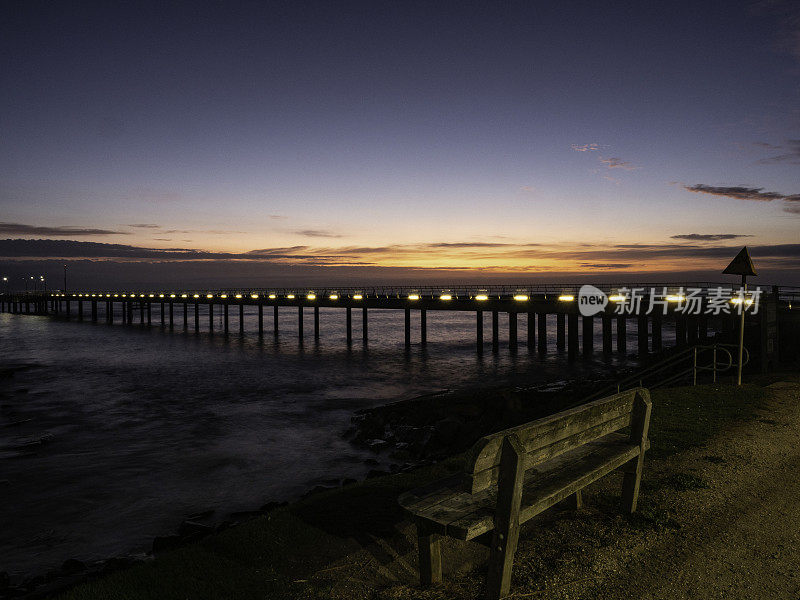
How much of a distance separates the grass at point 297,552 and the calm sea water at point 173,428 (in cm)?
402

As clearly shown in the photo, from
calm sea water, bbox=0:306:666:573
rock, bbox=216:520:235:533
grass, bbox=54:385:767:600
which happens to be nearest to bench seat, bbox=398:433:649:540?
grass, bbox=54:385:767:600

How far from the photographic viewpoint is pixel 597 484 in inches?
235

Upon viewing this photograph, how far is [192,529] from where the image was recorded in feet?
28.1

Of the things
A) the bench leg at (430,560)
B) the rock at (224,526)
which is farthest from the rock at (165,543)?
the bench leg at (430,560)

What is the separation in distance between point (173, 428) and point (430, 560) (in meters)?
15.9

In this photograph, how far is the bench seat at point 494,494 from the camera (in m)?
3.49

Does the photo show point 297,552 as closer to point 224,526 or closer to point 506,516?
point 506,516

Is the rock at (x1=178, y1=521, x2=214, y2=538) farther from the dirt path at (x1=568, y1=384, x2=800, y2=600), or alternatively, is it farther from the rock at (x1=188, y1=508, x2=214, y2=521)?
the dirt path at (x1=568, y1=384, x2=800, y2=600)

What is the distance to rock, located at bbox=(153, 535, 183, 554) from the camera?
7668 millimetres

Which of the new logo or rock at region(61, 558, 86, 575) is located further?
the new logo

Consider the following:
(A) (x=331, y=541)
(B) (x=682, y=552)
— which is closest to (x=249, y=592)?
(A) (x=331, y=541)

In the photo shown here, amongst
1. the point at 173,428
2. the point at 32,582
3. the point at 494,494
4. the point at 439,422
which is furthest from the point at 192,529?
the point at 173,428

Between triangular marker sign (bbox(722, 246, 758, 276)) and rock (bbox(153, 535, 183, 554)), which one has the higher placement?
triangular marker sign (bbox(722, 246, 758, 276))

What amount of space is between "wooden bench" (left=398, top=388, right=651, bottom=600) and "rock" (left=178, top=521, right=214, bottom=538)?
18.0 feet
